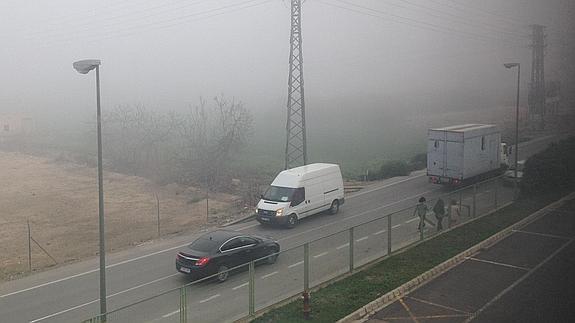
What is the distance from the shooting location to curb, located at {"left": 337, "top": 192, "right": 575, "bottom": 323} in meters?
7.89

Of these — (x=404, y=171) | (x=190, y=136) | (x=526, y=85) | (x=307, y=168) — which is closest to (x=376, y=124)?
(x=404, y=171)

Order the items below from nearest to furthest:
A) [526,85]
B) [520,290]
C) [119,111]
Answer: [520,290], [526,85], [119,111]

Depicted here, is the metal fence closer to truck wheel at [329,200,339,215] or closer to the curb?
the curb

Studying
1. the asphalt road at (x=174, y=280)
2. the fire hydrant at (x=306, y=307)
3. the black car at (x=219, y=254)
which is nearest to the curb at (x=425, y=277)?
the fire hydrant at (x=306, y=307)

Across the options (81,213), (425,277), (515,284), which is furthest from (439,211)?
(81,213)

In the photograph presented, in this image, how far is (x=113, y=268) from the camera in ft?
39.7

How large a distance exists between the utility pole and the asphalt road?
102 inches

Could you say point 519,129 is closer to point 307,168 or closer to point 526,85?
point 526,85

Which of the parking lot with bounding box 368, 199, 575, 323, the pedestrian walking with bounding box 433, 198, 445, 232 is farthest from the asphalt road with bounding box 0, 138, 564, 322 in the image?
the parking lot with bounding box 368, 199, 575, 323

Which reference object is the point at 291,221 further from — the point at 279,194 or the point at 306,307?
the point at 306,307

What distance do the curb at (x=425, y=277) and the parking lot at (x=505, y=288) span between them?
0.33 feet

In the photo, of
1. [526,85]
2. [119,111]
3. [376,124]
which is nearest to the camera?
[526,85]

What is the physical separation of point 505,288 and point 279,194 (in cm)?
762

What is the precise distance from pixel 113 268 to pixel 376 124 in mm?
18937
